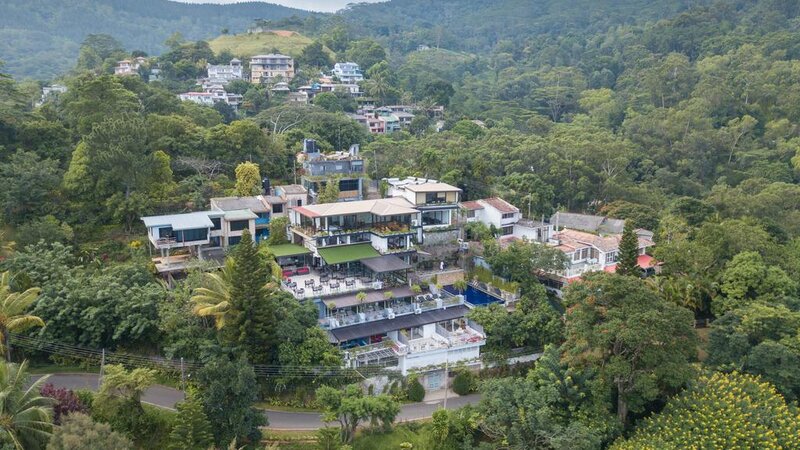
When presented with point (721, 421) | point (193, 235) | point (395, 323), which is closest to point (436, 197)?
point (395, 323)

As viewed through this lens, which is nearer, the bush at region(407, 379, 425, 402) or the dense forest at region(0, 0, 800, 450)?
the dense forest at region(0, 0, 800, 450)

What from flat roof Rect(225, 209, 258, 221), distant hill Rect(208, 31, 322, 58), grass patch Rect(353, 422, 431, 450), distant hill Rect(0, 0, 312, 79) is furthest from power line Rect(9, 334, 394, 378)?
distant hill Rect(0, 0, 312, 79)

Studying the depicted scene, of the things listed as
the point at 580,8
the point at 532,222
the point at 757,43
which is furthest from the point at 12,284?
the point at 580,8

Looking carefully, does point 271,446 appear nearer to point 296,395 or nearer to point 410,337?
point 296,395

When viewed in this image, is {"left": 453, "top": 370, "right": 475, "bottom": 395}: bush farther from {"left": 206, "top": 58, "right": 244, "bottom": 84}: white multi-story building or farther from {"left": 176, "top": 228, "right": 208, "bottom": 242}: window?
{"left": 206, "top": 58, "right": 244, "bottom": 84}: white multi-story building

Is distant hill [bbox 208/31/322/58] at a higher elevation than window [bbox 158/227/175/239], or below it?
higher

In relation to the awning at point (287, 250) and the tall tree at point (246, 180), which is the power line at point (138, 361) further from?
the tall tree at point (246, 180)

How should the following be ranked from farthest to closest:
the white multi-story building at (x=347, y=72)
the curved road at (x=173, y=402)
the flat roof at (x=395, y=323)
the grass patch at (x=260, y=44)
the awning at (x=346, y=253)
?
1. the grass patch at (x=260, y=44)
2. the white multi-story building at (x=347, y=72)
3. the awning at (x=346, y=253)
4. the flat roof at (x=395, y=323)
5. the curved road at (x=173, y=402)

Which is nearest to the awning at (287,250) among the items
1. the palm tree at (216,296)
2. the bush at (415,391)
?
the palm tree at (216,296)
